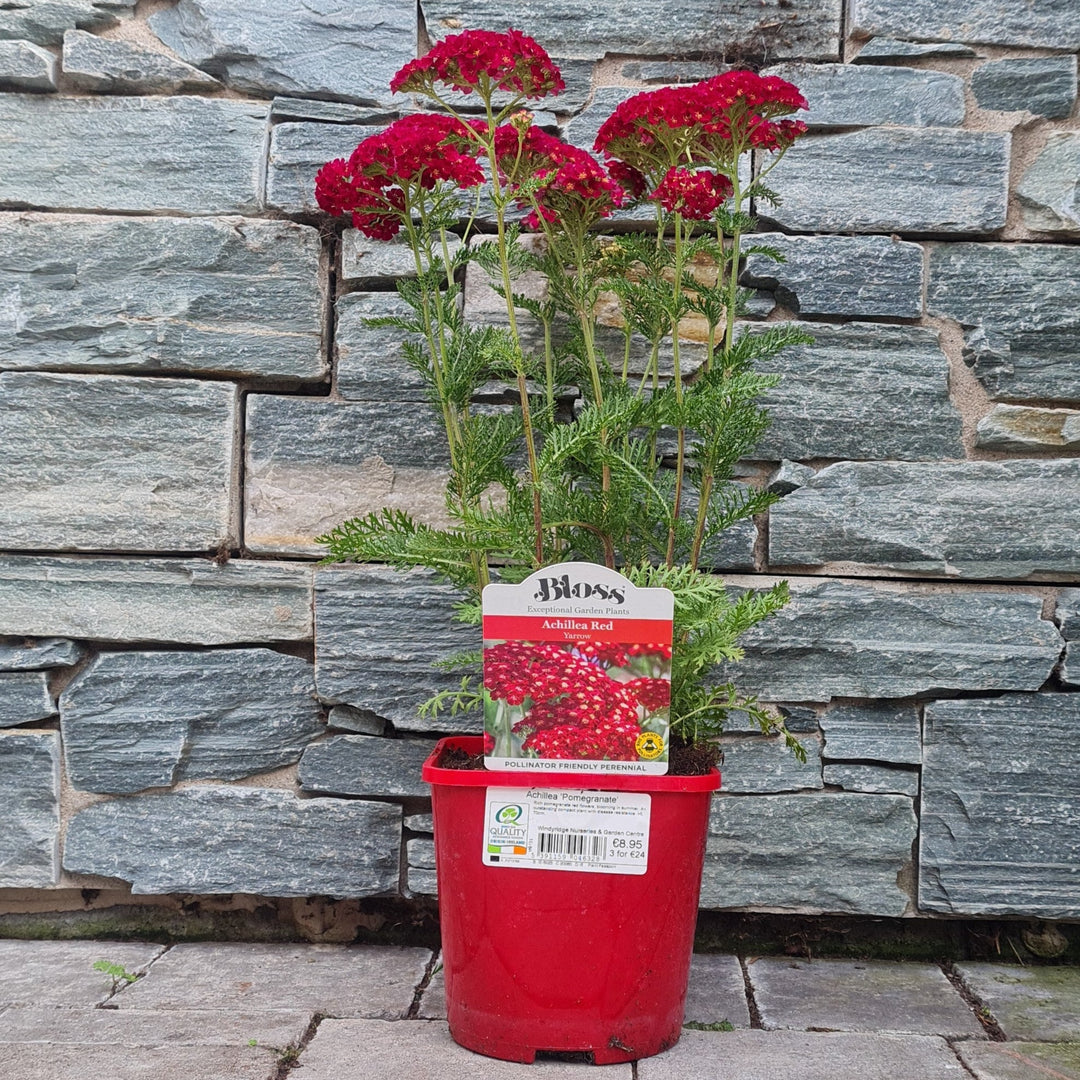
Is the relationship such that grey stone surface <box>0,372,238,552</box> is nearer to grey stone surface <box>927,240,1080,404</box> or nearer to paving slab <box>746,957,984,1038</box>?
paving slab <box>746,957,984,1038</box>

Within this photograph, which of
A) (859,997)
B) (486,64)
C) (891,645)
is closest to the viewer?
(486,64)

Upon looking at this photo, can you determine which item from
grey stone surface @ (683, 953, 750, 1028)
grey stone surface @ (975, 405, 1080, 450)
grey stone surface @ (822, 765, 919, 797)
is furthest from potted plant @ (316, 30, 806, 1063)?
grey stone surface @ (975, 405, 1080, 450)

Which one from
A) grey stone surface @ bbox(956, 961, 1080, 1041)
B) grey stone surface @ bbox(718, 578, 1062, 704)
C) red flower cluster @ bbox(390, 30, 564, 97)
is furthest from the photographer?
grey stone surface @ bbox(718, 578, 1062, 704)

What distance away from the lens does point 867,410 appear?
1846 millimetres

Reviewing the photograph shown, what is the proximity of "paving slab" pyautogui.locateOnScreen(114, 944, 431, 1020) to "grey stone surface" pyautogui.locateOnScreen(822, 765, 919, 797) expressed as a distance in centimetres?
78

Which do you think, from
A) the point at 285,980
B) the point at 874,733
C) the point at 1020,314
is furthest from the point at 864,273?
the point at 285,980

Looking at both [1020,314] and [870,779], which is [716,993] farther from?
[1020,314]

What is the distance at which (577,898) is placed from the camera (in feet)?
4.61

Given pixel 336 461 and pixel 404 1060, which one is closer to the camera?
pixel 404 1060

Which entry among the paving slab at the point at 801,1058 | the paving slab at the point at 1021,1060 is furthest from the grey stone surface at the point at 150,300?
the paving slab at the point at 1021,1060

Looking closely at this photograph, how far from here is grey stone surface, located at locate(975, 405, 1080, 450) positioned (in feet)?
5.99

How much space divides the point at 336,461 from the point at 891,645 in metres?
1.03

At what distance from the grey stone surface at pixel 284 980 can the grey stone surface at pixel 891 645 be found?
753 mm

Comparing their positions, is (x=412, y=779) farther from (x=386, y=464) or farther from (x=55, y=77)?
(x=55, y=77)
